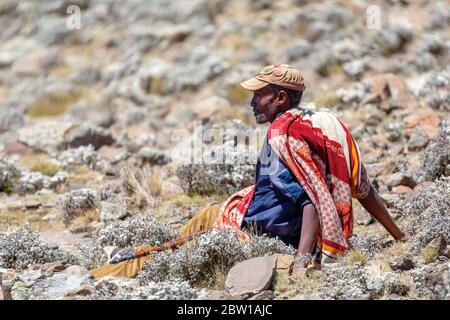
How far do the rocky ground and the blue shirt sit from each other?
1.03 ft

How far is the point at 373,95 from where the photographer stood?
41.2 feet

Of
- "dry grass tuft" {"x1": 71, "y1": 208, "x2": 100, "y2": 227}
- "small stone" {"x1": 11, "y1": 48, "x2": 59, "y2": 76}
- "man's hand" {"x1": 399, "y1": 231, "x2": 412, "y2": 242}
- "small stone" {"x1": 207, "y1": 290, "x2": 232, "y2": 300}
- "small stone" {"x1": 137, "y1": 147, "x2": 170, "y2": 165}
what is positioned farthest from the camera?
"small stone" {"x1": 11, "y1": 48, "x2": 59, "y2": 76}

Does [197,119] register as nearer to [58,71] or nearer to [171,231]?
[171,231]

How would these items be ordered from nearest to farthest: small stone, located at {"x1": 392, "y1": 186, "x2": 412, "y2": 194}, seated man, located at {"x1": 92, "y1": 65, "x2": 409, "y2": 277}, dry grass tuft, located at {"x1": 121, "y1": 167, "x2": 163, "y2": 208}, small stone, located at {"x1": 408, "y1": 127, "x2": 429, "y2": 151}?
seated man, located at {"x1": 92, "y1": 65, "x2": 409, "y2": 277} < small stone, located at {"x1": 392, "y1": 186, "x2": 412, "y2": 194} < dry grass tuft, located at {"x1": 121, "y1": 167, "x2": 163, "y2": 208} < small stone, located at {"x1": 408, "y1": 127, "x2": 429, "y2": 151}

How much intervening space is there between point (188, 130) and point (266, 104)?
7.45 metres

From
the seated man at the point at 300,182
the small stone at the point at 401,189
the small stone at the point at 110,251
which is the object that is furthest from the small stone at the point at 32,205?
the small stone at the point at 401,189

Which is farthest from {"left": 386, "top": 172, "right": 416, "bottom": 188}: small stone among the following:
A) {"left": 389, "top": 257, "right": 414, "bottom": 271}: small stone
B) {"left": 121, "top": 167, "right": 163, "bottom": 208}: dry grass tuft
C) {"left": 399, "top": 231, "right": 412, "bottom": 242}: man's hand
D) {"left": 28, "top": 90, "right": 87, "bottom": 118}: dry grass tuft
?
{"left": 28, "top": 90, "right": 87, "bottom": 118}: dry grass tuft

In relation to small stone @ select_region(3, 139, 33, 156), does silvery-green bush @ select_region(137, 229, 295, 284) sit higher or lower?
higher

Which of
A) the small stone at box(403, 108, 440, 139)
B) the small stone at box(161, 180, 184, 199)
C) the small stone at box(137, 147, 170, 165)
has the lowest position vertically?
the small stone at box(137, 147, 170, 165)

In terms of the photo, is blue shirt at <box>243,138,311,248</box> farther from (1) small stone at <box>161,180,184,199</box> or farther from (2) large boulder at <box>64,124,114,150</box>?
(2) large boulder at <box>64,124,114,150</box>

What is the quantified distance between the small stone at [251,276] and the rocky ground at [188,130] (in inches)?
0.5

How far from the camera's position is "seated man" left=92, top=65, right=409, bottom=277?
5.43 metres

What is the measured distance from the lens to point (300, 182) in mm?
5465
